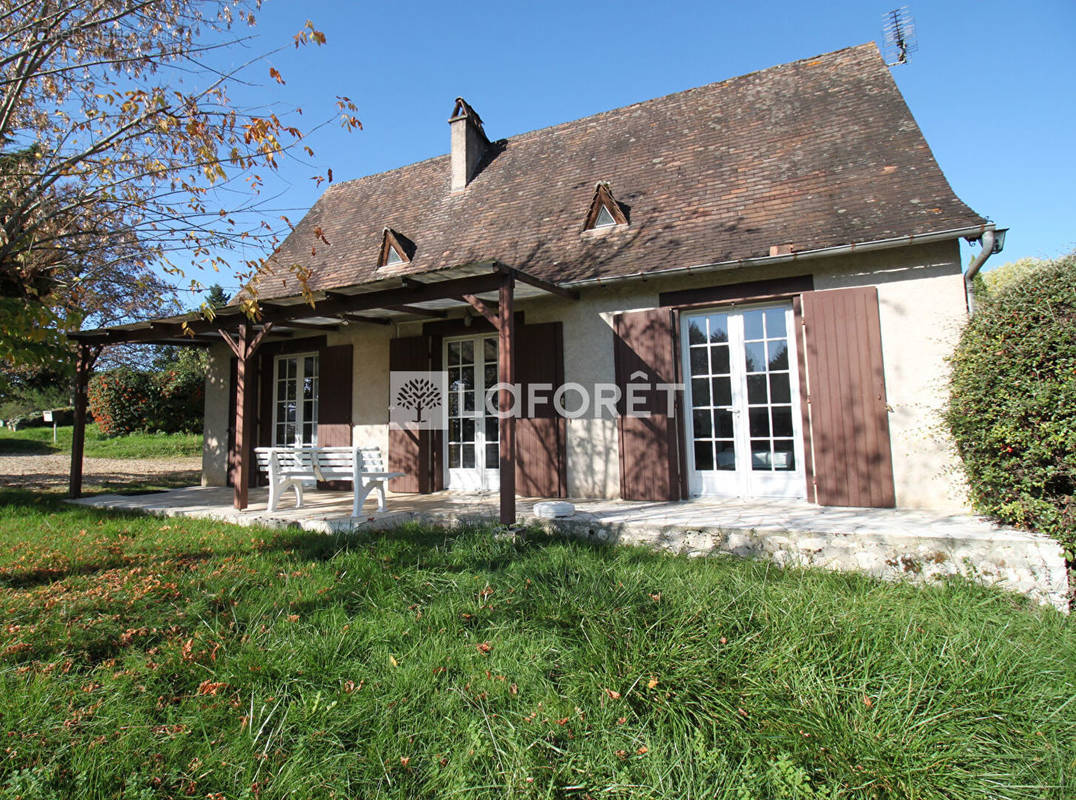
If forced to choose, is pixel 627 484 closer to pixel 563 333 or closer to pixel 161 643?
pixel 563 333

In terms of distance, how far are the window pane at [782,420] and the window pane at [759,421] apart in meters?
0.09

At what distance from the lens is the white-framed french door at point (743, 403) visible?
5.89m

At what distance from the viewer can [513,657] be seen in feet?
8.68


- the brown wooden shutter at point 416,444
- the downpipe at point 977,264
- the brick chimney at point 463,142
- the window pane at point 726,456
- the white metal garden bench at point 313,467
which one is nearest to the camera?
the downpipe at point 977,264

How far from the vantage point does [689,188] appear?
23.7ft

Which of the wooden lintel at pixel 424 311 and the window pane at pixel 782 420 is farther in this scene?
the wooden lintel at pixel 424 311

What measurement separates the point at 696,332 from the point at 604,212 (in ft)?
7.28

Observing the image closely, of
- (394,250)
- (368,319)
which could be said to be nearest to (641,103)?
(394,250)

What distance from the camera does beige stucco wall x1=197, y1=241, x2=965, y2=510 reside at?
17.0ft

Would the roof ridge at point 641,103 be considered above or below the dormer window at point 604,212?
above

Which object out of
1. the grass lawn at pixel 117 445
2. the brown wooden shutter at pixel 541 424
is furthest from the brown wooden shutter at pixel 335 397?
the grass lawn at pixel 117 445

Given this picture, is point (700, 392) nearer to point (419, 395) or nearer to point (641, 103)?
point (419, 395)

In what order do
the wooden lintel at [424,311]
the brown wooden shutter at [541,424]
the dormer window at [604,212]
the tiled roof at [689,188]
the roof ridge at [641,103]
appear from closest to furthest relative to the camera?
the tiled roof at [689,188]
the wooden lintel at [424,311]
the brown wooden shutter at [541,424]
the dormer window at [604,212]
the roof ridge at [641,103]

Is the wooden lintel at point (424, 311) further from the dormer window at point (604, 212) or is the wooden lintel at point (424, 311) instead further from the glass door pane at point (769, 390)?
the glass door pane at point (769, 390)
